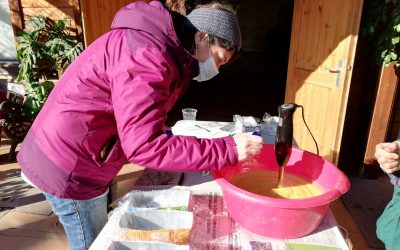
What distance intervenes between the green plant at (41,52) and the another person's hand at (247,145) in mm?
2886

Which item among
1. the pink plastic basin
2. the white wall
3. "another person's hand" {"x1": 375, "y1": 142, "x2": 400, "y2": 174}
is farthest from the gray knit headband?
the white wall

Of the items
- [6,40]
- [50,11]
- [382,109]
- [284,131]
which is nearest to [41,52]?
[50,11]

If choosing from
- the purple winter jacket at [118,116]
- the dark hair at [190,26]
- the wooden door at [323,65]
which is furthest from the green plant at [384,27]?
the purple winter jacket at [118,116]

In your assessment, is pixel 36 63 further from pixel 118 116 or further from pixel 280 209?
pixel 280 209

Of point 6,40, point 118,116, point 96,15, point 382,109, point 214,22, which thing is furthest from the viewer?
point 6,40

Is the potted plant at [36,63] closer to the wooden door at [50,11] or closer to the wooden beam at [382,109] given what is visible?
the wooden door at [50,11]

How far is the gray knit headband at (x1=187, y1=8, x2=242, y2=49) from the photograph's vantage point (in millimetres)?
1000

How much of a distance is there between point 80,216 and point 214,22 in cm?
80

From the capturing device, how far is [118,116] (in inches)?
34.1

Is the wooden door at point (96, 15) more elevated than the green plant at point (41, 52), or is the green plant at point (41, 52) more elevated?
the wooden door at point (96, 15)

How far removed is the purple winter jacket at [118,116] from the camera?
850mm

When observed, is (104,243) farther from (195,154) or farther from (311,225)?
(311,225)

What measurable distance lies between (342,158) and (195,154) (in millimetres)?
3064

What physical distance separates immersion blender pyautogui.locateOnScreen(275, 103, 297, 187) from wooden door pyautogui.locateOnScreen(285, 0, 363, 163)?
1930 millimetres
